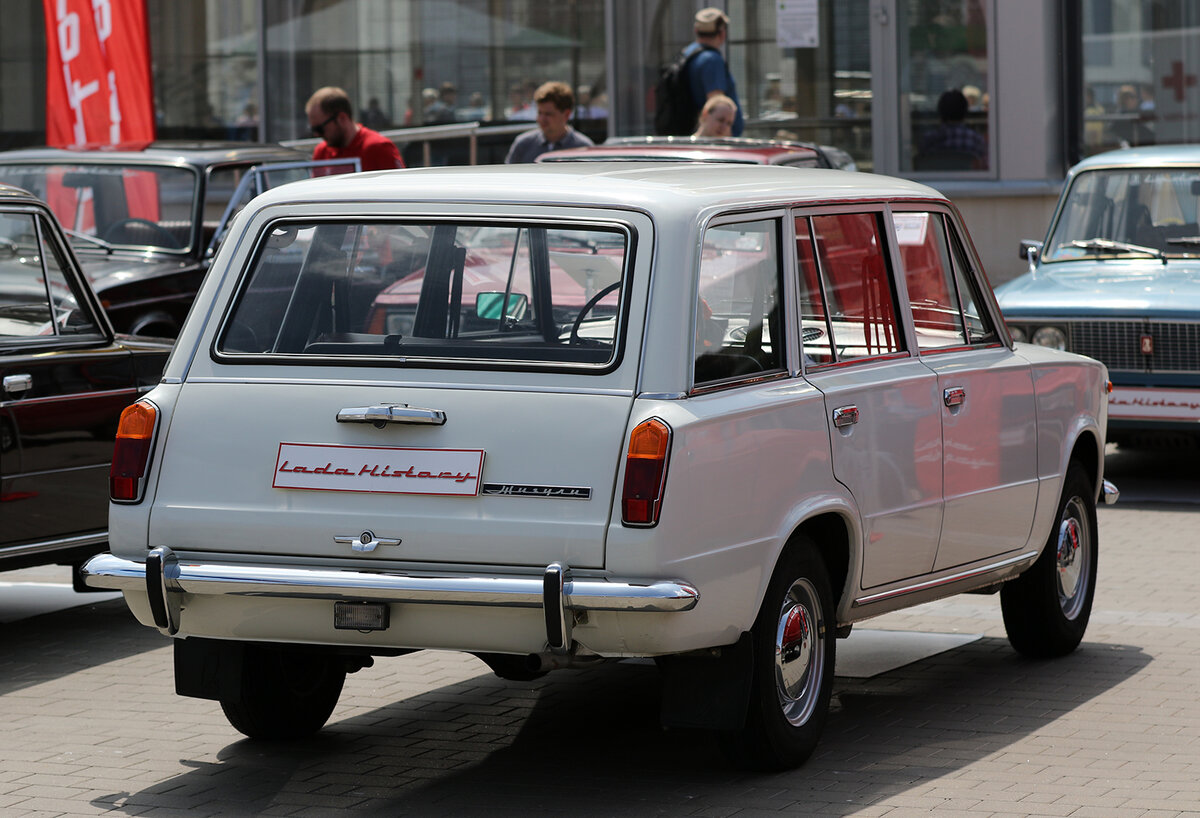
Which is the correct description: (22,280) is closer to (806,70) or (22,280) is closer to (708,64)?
(708,64)

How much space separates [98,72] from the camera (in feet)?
51.5

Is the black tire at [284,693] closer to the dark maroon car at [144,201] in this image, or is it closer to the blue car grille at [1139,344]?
the dark maroon car at [144,201]

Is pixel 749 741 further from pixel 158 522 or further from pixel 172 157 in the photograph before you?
pixel 172 157

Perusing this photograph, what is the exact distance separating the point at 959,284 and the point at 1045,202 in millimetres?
12696

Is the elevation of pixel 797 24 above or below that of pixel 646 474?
above

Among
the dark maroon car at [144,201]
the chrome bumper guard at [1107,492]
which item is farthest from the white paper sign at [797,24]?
the chrome bumper guard at [1107,492]

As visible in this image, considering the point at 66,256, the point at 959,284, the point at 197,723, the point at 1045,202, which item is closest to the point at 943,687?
the point at 959,284

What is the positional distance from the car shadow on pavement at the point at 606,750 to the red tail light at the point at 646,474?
93 cm

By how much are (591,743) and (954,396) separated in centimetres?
168

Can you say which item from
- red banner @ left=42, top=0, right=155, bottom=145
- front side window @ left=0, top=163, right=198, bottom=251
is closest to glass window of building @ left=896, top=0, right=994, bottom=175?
red banner @ left=42, top=0, right=155, bottom=145

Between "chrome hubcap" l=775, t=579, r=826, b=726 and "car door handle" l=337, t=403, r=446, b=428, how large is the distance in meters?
1.17

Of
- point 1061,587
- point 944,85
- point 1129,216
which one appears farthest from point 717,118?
point 1061,587

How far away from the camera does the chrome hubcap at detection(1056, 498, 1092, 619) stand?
7.69 metres

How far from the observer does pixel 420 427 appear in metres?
5.43
